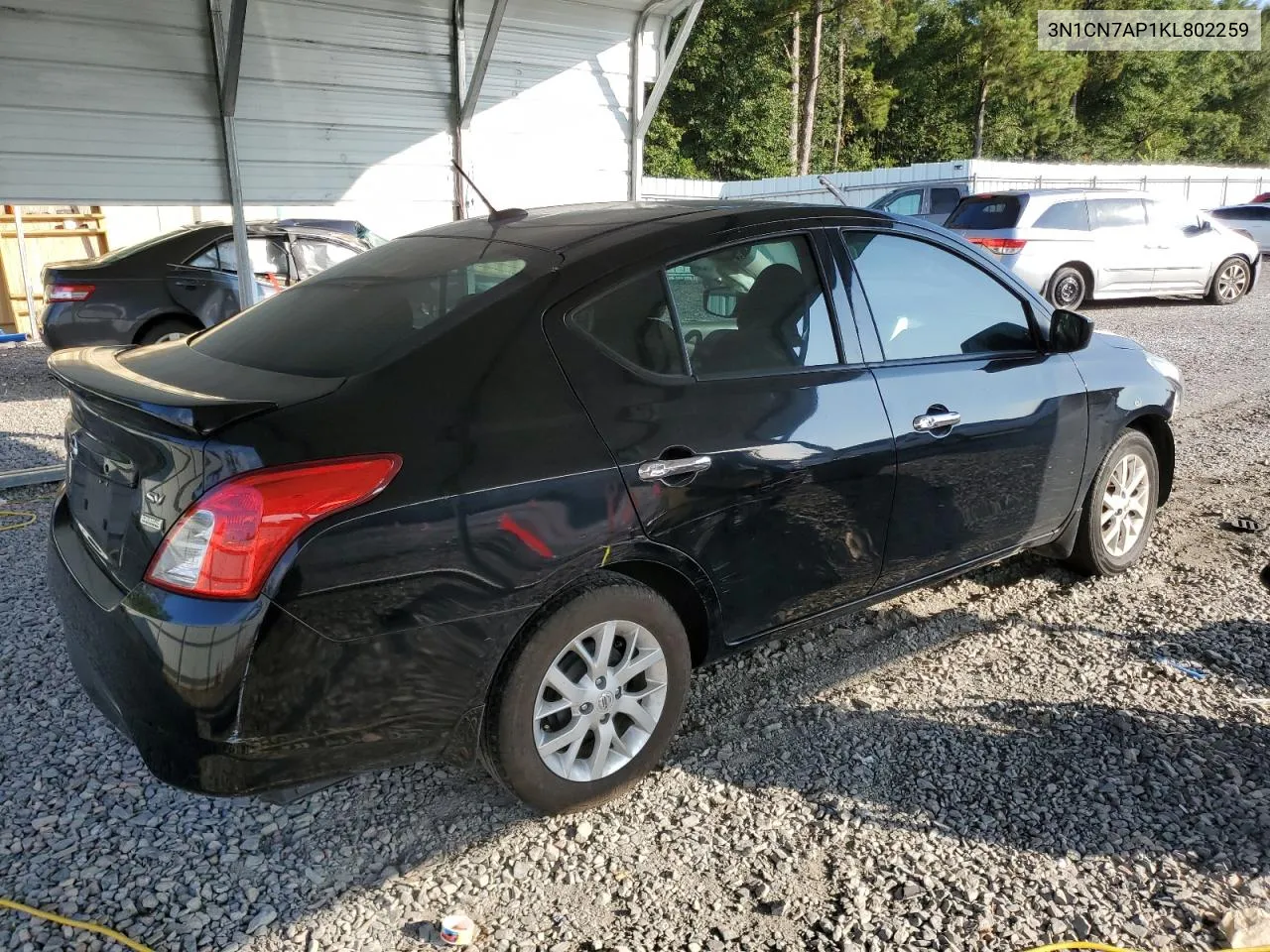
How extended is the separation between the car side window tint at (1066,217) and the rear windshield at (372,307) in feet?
38.9

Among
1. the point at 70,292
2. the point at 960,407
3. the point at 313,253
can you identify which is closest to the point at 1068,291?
the point at 313,253

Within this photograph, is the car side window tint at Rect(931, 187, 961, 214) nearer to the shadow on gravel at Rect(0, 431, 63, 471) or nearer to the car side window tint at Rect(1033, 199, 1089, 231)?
the car side window tint at Rect(1033, 199, 1089, 231)

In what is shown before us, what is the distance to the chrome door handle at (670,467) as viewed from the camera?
2.54m

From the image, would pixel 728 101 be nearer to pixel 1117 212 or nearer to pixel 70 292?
pixel 1117 212

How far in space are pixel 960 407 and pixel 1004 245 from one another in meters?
10.6

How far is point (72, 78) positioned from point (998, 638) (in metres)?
5.89

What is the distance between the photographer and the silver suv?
12.8 metres

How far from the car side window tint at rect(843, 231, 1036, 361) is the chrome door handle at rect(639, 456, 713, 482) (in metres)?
0.94

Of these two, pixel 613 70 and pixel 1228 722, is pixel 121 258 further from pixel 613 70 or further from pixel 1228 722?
pixel 1228 722

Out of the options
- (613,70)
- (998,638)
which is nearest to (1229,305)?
(613,70)

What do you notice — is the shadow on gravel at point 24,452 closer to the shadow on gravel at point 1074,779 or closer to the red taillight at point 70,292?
the red taillight at point 70,292

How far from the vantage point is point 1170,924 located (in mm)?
2271

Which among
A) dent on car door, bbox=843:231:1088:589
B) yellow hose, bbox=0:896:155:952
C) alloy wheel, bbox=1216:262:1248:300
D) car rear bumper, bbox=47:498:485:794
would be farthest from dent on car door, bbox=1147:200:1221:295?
yellow hose, bbox=0:896:155:952

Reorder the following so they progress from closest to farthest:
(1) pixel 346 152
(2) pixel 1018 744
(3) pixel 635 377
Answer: (3) pixel 635 377, (2) pixel 1018 744, (1) pixel 346 152
